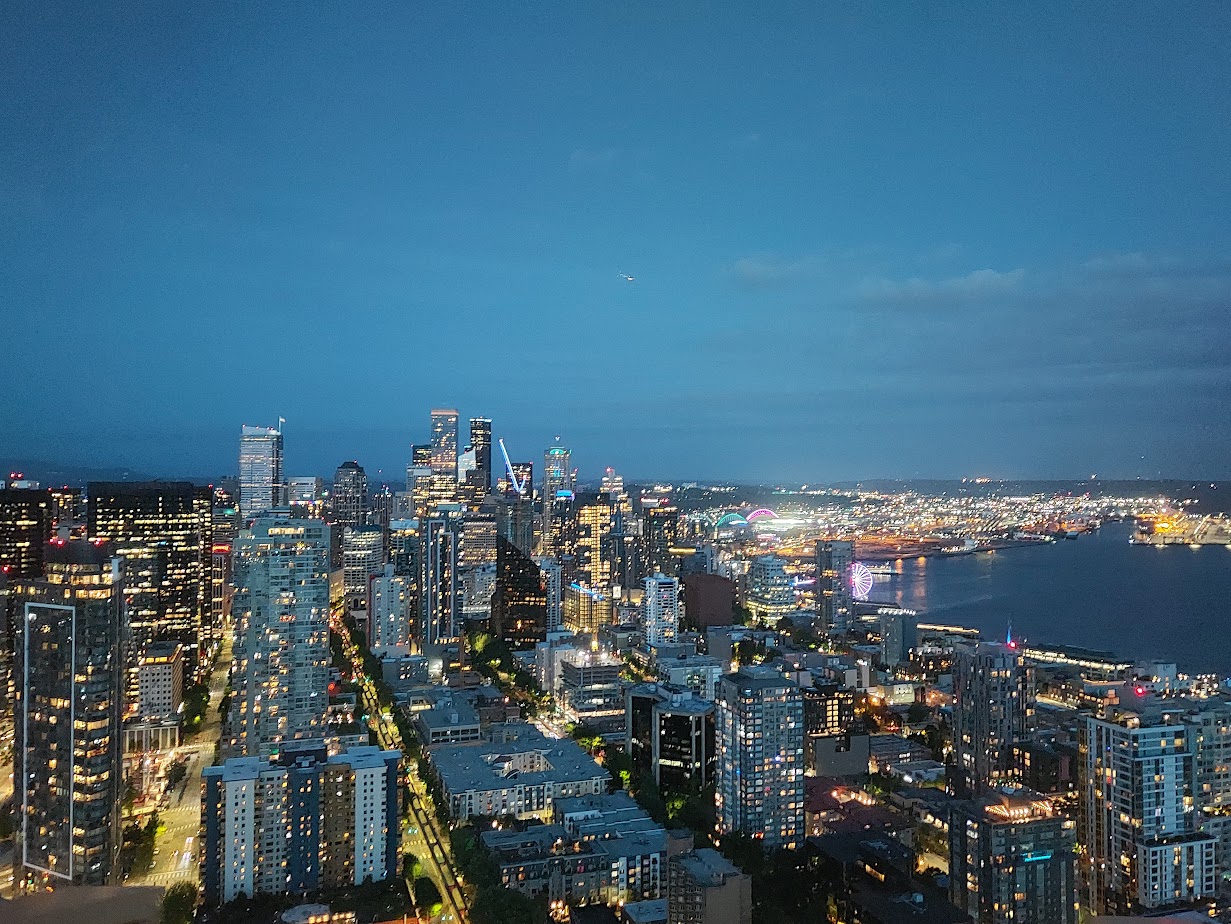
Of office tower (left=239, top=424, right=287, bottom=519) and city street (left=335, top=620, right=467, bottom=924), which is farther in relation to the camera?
office tower (left=239, top=424, right=287, bottom=519)

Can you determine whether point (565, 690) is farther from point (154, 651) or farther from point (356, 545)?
point (356, 545)

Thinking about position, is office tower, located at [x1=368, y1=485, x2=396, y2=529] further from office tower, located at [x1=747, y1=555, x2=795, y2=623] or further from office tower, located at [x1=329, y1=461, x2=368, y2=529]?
office tower, located at [x1=747, y1=555, x2=795, y2=623]

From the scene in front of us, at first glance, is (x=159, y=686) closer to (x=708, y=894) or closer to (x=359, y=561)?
(x=708, y=894)

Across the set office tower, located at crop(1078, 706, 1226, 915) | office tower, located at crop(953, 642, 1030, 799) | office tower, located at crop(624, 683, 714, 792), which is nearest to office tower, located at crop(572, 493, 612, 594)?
office tower, located at crop(624, 683, 714, 792)

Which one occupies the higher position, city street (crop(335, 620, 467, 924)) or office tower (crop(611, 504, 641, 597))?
office tower (crop(611, 504, 641, 597))

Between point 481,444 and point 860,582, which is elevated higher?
point 481,444

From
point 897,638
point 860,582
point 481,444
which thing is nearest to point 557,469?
point 481,444

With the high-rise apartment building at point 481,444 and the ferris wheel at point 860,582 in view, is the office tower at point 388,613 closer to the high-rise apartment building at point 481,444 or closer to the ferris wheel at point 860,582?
the ferris wheel at point 860,582
